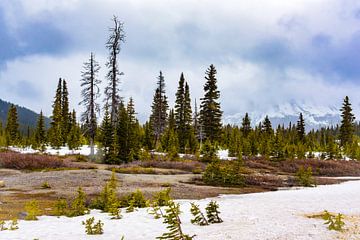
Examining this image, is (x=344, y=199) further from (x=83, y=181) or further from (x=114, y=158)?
(x=114, y=158)

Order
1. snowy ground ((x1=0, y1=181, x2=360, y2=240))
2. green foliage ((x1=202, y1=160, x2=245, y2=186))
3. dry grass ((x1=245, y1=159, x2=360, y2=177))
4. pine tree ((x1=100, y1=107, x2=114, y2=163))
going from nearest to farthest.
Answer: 1. snowy ground ((x1=0, y1=181, x2=360, y2=240))
2. green foliage ((x1=202, y1=160, x2=245, y2=186))
3. pine tree ((x1=100, y1=107, x2=114, y2=163))
4. dry grass ((x1=245, y1=159, x2=360, y2=177))

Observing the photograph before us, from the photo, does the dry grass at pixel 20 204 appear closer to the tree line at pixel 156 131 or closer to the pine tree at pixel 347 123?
the tree line at pixel 156 131

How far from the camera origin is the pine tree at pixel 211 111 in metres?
55.7

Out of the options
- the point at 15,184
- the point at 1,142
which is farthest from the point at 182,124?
the point at 15,184

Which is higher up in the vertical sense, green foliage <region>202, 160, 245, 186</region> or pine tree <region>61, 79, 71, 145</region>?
pine tree <region>61, 79, 71, 145</region>

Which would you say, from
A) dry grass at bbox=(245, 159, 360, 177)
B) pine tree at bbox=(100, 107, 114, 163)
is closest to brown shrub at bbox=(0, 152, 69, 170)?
pine tree at bbox=(100, 107, 114, 163)

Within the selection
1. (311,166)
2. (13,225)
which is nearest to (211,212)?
(13,225)

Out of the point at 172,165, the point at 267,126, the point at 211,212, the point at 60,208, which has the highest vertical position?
the point at 267,126

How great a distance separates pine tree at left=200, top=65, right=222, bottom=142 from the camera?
183 ft

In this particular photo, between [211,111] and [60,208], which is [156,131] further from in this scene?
[60,208]

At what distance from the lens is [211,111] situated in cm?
5569

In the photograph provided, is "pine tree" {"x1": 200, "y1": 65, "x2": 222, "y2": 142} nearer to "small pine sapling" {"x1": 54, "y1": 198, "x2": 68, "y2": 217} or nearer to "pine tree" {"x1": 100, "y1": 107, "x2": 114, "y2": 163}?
"pine tree" {"x1": 100, "y1": 107, "x2": 114, "y2": 163}

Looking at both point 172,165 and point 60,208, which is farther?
point 172,165

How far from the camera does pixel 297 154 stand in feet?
Result: 189
